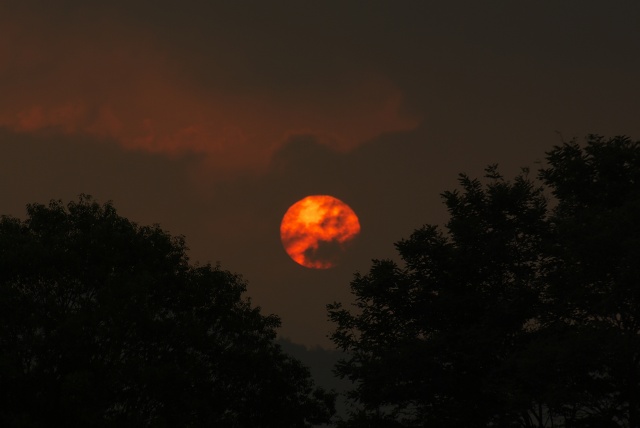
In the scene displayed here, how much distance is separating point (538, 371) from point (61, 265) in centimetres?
1978

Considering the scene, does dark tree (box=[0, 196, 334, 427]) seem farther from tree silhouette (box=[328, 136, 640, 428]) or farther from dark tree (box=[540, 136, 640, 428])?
dark tree (box=[540, 136, 640, 428])

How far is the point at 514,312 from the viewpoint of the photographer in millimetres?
38625

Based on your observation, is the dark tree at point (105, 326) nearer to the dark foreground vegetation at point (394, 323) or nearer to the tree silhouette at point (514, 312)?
the dark foreground vegetation at point (394, 323)

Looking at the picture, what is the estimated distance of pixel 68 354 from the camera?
33875 millimetres

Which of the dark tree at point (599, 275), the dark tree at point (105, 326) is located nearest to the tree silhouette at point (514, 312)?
the dark tree at point (599, 275)

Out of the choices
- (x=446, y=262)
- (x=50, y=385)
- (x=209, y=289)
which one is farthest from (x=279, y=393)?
(x=50, y=385)

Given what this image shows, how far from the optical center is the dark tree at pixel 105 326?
109 feet

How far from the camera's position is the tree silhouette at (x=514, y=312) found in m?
33.2

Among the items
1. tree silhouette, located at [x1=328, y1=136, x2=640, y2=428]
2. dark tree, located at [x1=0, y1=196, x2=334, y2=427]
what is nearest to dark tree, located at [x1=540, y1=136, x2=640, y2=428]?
tree silhouette, located at [x1=328, y1=136, x2=640, y2=428]

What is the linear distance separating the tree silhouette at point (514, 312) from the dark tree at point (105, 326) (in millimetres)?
7632

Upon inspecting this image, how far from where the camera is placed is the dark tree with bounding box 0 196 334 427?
33.3 m

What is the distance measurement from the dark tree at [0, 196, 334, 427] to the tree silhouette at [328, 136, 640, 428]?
300 inches

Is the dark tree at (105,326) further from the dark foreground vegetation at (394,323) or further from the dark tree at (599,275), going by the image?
the dark tree at (599,275)

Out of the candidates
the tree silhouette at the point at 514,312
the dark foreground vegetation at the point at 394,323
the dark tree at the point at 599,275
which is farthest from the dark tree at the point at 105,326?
the dark tree at the point at 599,275
